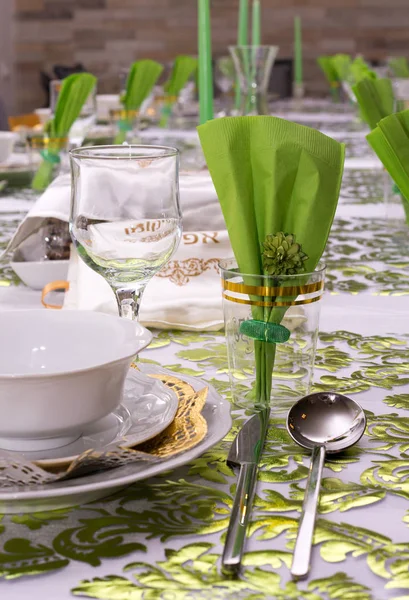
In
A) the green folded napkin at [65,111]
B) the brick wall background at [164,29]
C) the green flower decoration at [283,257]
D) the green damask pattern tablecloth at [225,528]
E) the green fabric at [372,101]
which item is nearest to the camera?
the green damask pattern tablecloth at [225,528]

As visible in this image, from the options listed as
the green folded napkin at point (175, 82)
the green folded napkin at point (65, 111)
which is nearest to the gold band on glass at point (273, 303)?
the green folded napkin at point (65, 111)

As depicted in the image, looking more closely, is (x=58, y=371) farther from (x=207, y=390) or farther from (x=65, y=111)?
(x=65, y=111)

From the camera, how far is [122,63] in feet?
22.3

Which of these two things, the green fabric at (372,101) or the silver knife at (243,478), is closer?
the silver knife at (243,478)

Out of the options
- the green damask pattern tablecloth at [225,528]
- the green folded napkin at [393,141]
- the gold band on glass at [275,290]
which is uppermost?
the green folded napkin at [393,141]

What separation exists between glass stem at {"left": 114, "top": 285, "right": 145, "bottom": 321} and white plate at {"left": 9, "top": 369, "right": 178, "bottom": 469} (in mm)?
77

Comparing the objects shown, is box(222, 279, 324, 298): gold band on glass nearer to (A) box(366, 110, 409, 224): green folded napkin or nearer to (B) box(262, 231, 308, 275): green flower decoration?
(B) box(262, 231, 308, 275): green flower decoration

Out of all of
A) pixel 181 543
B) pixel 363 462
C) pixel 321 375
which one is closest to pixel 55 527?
pixel 181 543

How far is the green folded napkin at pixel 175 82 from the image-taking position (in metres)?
3.00

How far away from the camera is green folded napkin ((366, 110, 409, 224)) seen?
2.47ft

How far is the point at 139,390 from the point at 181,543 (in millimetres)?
172

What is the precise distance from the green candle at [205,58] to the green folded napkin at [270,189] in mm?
487

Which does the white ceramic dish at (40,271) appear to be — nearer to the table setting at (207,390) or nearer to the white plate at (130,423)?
the table setting at (207,390)

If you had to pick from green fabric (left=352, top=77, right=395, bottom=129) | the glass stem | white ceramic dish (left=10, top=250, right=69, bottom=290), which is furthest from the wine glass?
green fabric (left=352, top=77, right=395, bottom=129)
